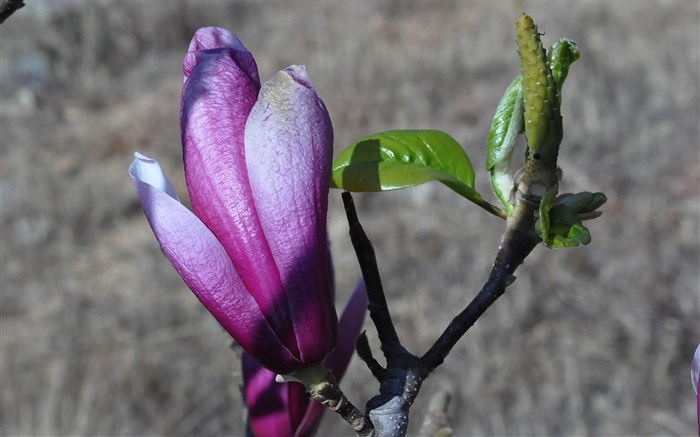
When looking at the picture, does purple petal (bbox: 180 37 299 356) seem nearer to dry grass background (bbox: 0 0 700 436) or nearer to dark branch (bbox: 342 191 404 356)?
dark branch (bbox: 342 191 404 356)

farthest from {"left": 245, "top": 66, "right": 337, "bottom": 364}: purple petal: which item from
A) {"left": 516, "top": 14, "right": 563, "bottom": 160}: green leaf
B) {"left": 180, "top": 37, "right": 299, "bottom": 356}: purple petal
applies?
{"left": 516, "top": 14, "right": 563, "bottom": 160}: green leaf

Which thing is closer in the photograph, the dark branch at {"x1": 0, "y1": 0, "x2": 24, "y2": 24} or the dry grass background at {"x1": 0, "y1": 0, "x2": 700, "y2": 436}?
the dark branch at {"x1": 0, "y1": 0, "x2": 24, "y2": 24}

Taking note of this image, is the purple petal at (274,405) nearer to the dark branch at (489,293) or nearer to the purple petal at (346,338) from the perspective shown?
the purple petal at (346,338)

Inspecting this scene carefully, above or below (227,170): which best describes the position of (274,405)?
below

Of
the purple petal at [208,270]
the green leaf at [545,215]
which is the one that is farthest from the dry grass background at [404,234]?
the purple petal at [208,270]

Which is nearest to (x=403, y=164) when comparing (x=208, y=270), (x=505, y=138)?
(x=505, y=138)

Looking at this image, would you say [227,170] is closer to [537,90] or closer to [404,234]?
[537,90]
